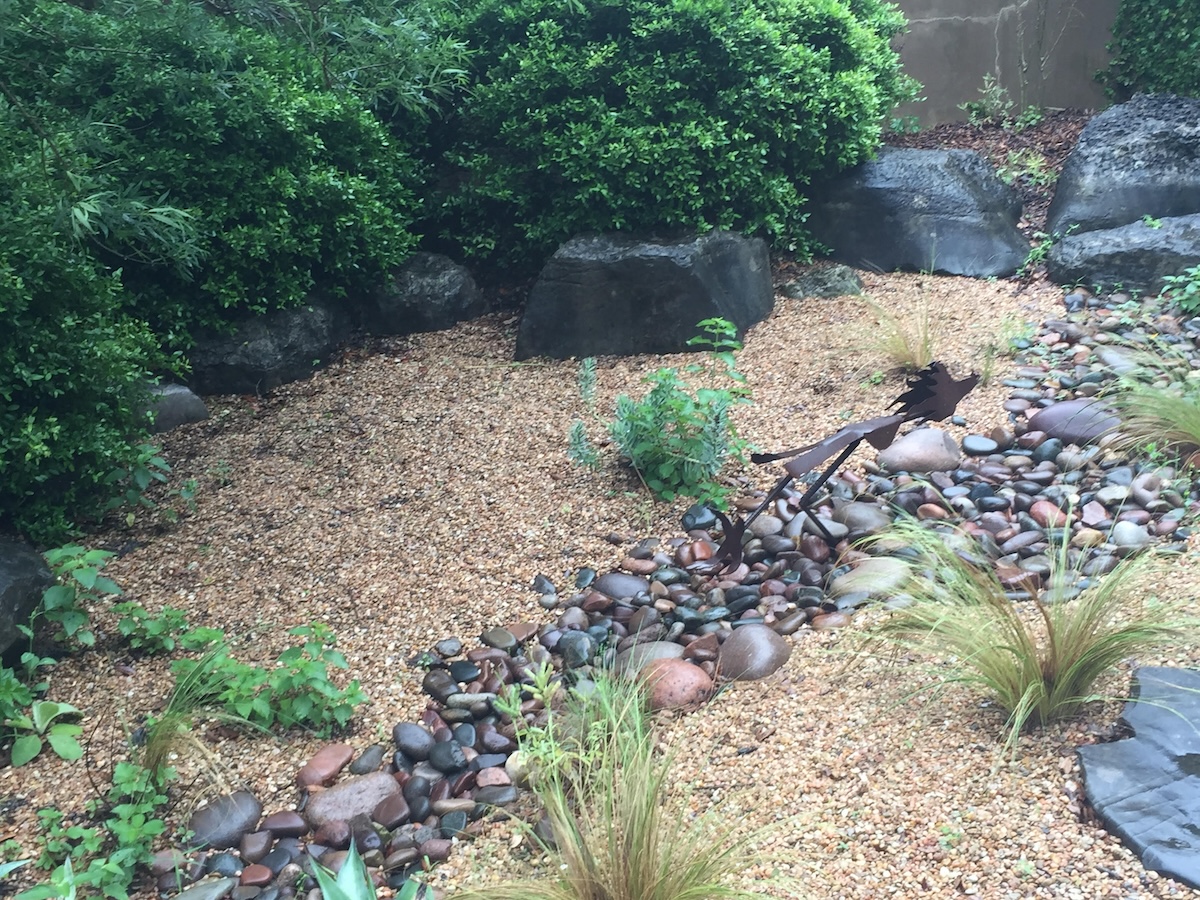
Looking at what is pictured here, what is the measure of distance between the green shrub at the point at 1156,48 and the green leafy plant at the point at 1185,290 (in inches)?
111

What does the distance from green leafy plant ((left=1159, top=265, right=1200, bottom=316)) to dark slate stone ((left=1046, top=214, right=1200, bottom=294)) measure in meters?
0.08

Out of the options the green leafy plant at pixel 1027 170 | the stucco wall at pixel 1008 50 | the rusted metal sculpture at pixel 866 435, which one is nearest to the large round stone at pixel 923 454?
the rusted metal sculpture at pixel 866 435

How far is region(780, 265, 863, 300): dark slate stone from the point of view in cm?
577

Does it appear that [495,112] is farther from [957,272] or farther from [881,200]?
[957,272]

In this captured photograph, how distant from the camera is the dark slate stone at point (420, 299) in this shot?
5727 mm

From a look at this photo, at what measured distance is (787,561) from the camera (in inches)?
141

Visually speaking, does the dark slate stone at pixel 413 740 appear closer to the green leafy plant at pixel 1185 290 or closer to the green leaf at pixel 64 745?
the green leaf at pixel 64 745

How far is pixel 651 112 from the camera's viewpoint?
532 centimetres

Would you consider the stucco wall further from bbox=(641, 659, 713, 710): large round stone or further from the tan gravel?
bbox=(641, 659, 713, 710): large round stone

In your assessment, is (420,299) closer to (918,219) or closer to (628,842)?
(918,219)

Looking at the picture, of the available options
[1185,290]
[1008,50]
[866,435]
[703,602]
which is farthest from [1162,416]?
[1008,50]

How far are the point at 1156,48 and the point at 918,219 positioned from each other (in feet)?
9.83

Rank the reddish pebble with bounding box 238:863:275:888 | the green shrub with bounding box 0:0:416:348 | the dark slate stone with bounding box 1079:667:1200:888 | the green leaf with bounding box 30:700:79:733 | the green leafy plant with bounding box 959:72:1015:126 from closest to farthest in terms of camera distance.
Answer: the dark slate stone with bounding box 1079:667:1200:888 → the reddish pebble with bounding box 238:863:275:888 → the green leaf with bounding box 30:700:79:733 → the green shrub with bounding box 0:0:416:348 → the green leafy plant with bounding box 959:72:1015:126

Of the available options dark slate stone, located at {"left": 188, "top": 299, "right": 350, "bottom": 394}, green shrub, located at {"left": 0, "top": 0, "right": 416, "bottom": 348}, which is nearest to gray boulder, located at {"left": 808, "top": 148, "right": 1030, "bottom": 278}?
green shrub, located at {"left": 0, "top": 0, "right": 416, "bottom": 348}
